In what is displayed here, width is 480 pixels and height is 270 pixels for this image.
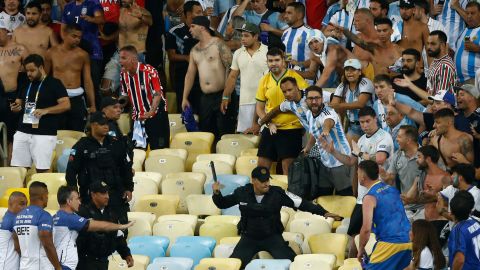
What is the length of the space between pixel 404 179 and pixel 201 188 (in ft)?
8.69

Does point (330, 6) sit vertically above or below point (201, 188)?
above

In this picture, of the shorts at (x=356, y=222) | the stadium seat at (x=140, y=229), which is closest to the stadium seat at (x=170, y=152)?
the stadium seat at (x=140, y=229)

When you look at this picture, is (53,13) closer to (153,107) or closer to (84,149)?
(153,107)

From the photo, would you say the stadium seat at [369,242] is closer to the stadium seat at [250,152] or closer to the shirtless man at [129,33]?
the stadium seat at [250,152]

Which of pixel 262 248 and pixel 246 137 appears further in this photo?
pixel 246 137

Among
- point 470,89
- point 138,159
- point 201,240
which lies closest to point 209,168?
point 138,159

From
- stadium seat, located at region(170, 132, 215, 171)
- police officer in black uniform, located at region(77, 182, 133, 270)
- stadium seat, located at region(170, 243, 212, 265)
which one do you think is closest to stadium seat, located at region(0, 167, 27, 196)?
stadium seat, located at region(170, 132, 215, 171)

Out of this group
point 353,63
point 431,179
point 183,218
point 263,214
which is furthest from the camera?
point 353,63

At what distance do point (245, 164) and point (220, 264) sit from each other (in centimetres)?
287

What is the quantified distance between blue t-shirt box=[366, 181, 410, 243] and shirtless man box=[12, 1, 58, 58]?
235 inches

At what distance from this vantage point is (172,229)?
17609 mm

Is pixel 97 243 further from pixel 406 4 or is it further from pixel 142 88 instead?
pixel 406 4

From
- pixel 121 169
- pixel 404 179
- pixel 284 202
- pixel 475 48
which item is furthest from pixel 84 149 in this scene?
pixel 475 48

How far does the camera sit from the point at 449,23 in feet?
66.1
